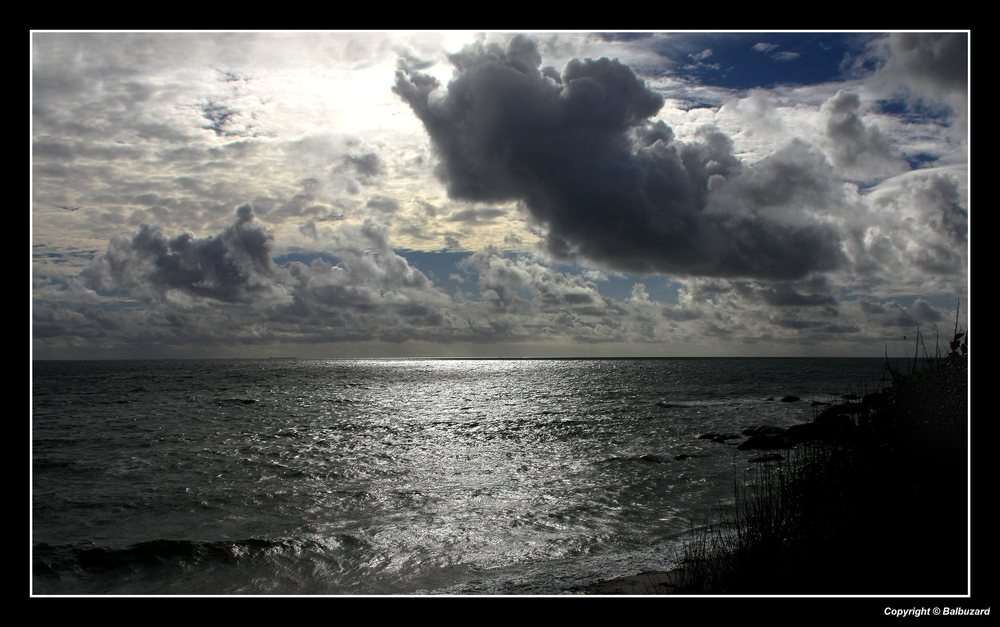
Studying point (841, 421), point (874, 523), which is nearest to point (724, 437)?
point (841, 421)

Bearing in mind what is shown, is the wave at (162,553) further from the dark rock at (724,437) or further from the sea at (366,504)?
the dark rock at (724,437)

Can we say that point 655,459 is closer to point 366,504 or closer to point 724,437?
point 724,437

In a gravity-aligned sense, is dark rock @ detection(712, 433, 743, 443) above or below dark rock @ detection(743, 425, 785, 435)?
below

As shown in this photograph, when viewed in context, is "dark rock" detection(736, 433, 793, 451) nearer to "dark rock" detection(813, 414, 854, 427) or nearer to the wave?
"dark rock" detection(813, 414, 854, 427)

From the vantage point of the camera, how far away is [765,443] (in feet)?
113

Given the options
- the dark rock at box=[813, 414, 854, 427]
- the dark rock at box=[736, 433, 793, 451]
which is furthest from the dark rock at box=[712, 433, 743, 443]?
the dark rock at box=[813, 414, 854, 427]

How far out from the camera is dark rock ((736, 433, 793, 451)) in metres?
33.5

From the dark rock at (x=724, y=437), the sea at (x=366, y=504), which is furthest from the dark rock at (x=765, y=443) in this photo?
the dark rock at (x=724, y=437)

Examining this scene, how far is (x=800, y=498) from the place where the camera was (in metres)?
11.5

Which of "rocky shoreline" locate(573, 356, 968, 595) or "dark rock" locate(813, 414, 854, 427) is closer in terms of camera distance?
"rocky shoreline" locate(573, 356, 968, 595)

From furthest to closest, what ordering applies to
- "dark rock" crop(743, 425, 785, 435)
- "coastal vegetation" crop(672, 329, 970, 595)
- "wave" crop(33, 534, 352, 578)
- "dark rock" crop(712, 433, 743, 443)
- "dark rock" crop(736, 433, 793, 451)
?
"dark rock" crop(712, 433, 743, 443)
"dark rock" crop(743, 425, 785, 435)
"dark rock" crop(736, 433, 793, 451)
"wave" crop(33, 534, 352, 578)
"coastal vegetation" crop(672, 329, 970, 595)
